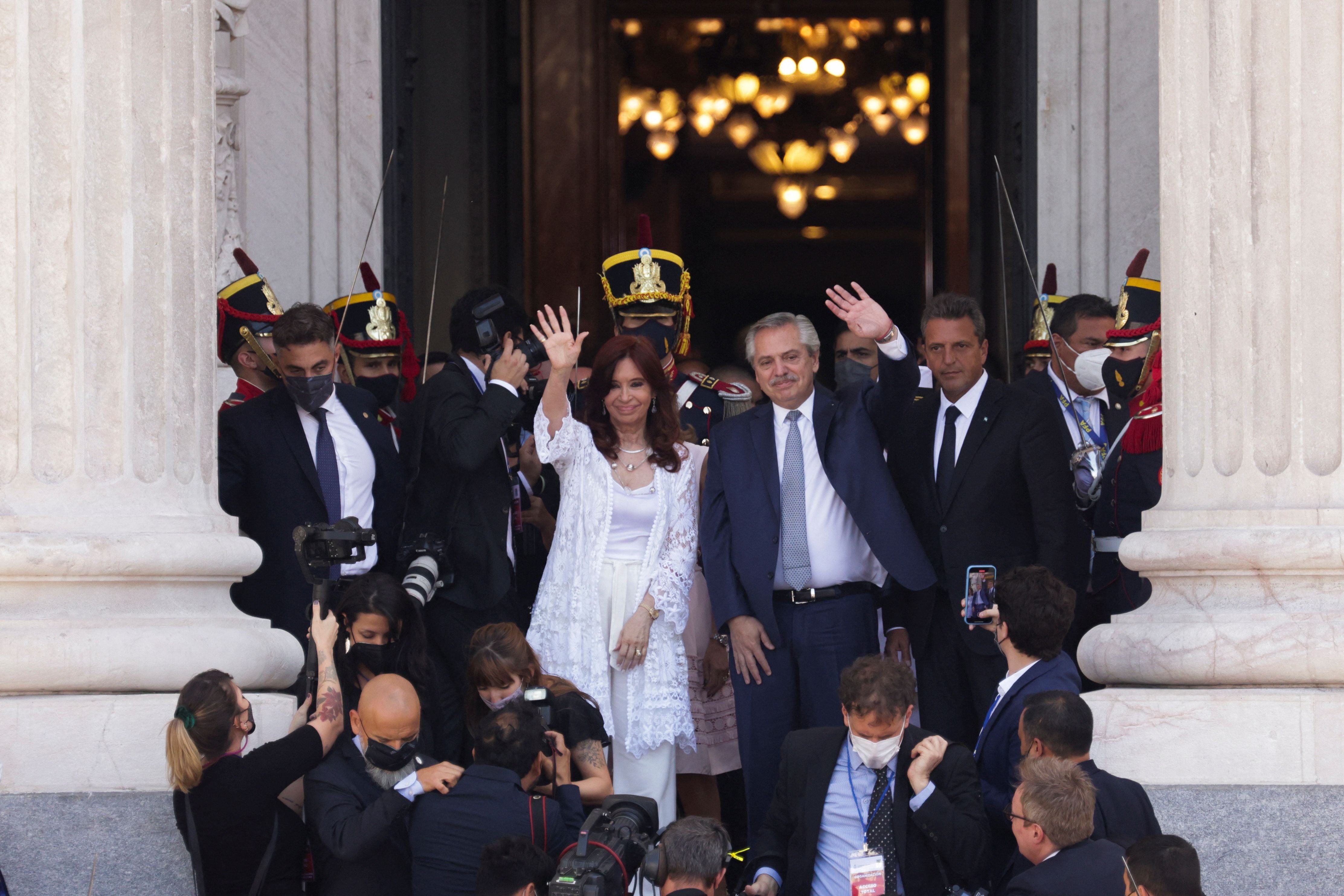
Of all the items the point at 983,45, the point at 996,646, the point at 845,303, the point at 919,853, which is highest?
the point at 983,45

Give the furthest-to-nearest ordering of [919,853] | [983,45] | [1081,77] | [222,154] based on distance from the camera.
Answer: [983,45]
[1081,77]
[222,154]
[919,853]

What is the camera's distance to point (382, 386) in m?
7.30

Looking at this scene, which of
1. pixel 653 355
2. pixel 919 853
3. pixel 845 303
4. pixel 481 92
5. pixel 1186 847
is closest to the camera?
pixel 1186 847

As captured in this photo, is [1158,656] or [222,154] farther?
[222,154]

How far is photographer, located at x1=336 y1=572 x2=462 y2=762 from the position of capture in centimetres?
553

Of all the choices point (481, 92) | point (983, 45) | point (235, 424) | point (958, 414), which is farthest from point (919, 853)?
point (481, 92)

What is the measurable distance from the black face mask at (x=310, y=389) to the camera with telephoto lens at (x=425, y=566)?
1.97ft

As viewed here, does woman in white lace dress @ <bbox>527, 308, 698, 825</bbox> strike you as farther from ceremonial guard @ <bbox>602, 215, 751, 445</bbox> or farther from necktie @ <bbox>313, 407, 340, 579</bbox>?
necktie @ <bbox>313, 407, 340, 579</bbox>

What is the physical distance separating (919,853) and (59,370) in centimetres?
298

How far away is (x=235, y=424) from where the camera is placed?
244 inches

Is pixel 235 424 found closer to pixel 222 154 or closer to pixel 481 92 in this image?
pixel 222 154

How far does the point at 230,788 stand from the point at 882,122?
1457 centimetres

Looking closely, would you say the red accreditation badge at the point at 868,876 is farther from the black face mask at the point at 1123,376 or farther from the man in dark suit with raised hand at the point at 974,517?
the black face mask at the point at 1123,376

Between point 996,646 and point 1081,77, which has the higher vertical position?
point 1081,77
